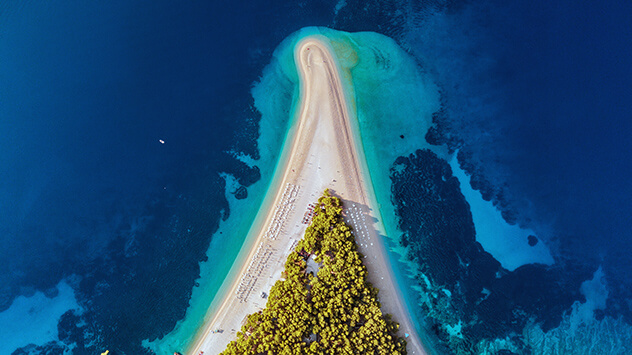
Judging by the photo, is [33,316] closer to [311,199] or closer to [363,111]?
[311,199]

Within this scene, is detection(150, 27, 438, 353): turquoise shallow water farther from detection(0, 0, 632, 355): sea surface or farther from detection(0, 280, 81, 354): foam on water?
detection(0, 280, 81, 354): foam on water

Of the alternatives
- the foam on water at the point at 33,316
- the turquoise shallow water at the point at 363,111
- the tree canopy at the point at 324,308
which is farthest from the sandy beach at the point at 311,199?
the foam on water at the point at 33,316

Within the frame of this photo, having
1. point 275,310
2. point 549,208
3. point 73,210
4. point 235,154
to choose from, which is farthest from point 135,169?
point 549,208

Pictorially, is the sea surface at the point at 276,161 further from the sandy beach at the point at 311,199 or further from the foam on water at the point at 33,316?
the sandy beach at the point at 311,199

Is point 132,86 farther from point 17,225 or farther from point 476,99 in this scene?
point 476,99

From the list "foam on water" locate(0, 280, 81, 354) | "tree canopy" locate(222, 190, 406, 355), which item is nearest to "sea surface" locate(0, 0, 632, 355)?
"foam on water" locate(0, 280, 81, 354)
